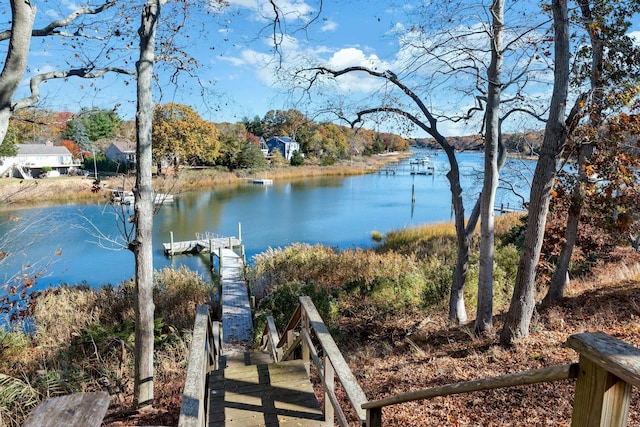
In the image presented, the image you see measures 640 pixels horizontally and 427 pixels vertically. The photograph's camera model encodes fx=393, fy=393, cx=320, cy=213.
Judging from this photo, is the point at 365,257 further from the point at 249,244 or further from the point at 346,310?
the point at 249,244

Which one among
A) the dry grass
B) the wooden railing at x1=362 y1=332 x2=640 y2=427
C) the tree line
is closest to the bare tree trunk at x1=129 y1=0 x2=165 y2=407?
the dry grass

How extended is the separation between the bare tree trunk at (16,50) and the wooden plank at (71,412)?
122 inches

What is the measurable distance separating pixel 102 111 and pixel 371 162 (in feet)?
224

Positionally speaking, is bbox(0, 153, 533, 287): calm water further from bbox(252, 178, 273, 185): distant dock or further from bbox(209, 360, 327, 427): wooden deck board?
bbox(209, 360, 327, 427): wooden deck board

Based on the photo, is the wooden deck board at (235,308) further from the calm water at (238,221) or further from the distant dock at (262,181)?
the distant dock at (262,181)

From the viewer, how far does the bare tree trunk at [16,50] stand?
10.1 feet

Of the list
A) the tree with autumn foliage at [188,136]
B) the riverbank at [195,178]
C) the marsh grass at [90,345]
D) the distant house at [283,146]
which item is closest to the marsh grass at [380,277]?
the marsh grass at [90,345]

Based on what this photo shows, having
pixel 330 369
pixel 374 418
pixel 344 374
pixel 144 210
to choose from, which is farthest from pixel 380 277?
pixel 374 418

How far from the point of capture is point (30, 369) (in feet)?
22.0

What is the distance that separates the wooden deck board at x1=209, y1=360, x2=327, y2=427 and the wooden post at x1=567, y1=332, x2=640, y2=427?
2.42 m

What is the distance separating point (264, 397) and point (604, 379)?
3.00 metres

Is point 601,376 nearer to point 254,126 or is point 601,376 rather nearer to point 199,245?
point 199,245

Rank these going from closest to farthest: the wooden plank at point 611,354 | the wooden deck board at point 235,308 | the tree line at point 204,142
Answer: the wooden plank at point 611,354, the wooden deck board at point 235,308, the tree line at point 204,142

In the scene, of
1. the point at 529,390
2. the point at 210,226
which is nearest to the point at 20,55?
the point at 529,390
